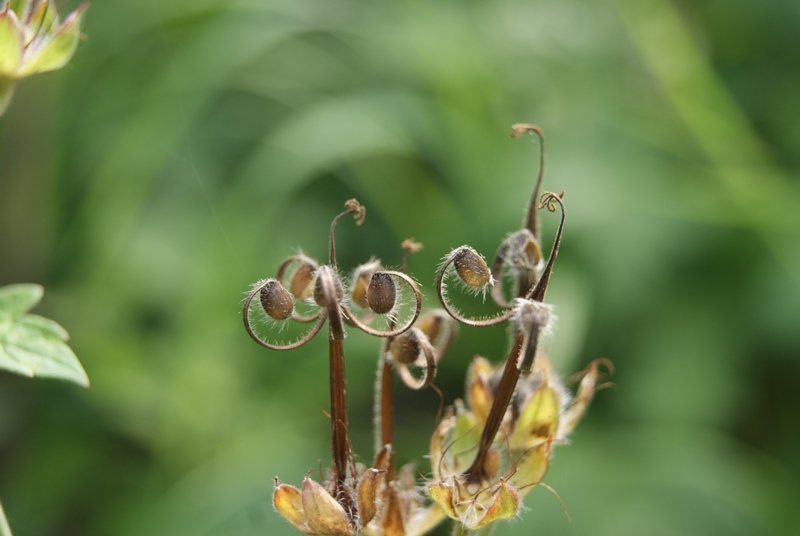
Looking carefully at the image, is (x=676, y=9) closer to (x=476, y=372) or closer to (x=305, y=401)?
(x=305, y=401)

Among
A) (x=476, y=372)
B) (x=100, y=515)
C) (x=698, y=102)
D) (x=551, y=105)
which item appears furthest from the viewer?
(x=551, y=105)

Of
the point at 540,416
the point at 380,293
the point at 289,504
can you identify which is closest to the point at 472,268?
the point at 380,293

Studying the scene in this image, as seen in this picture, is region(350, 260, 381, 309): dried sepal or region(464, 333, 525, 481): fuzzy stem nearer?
region(464, 333, 525, 481): fuzzy stem

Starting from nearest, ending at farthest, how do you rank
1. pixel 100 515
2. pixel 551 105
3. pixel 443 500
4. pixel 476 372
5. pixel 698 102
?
pixel 443 500, pixel 476 372, pixel 100 515, pixel 698 102, pixel 551 105

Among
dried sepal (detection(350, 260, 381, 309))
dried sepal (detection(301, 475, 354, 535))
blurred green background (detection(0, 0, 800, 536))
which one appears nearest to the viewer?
dried sepal (detection(301, 475, 354, 535))

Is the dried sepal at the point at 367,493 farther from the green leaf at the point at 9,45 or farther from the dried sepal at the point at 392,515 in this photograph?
the green leaf at the point at 9,45

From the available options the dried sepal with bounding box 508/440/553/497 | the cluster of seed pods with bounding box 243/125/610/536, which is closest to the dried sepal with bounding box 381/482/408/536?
the cluster of seed pods with bounding box 243/125/610/536

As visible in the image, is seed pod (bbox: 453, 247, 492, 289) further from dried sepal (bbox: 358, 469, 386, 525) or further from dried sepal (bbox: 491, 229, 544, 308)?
dried sepal (bbox: 358, 469, 386, 525)

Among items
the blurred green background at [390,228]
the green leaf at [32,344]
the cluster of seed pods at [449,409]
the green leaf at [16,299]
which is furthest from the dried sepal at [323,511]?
the blurred green background at [390,228]

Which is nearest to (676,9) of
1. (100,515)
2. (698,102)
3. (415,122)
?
(698,102)
